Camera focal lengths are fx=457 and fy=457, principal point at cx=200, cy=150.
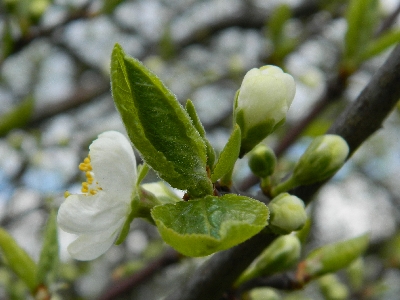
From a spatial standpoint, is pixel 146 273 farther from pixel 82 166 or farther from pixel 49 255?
pixel 82 166

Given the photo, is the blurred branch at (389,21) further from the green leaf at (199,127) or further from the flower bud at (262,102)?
the green leaf at (199,127)

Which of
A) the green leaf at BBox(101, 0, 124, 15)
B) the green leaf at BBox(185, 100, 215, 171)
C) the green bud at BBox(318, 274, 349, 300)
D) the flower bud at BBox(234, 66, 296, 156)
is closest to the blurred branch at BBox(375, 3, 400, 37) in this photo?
the green bud at BBox(318, 274, 349, 300)

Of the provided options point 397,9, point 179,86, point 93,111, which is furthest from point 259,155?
point 93,111

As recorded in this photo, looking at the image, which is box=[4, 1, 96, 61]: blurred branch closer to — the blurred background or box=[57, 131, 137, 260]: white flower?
the blurred background

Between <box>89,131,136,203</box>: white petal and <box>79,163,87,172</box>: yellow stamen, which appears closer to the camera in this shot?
<box>89,131,136,203</box>: white petal

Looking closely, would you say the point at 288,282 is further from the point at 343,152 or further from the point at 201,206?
the point at 201,206
